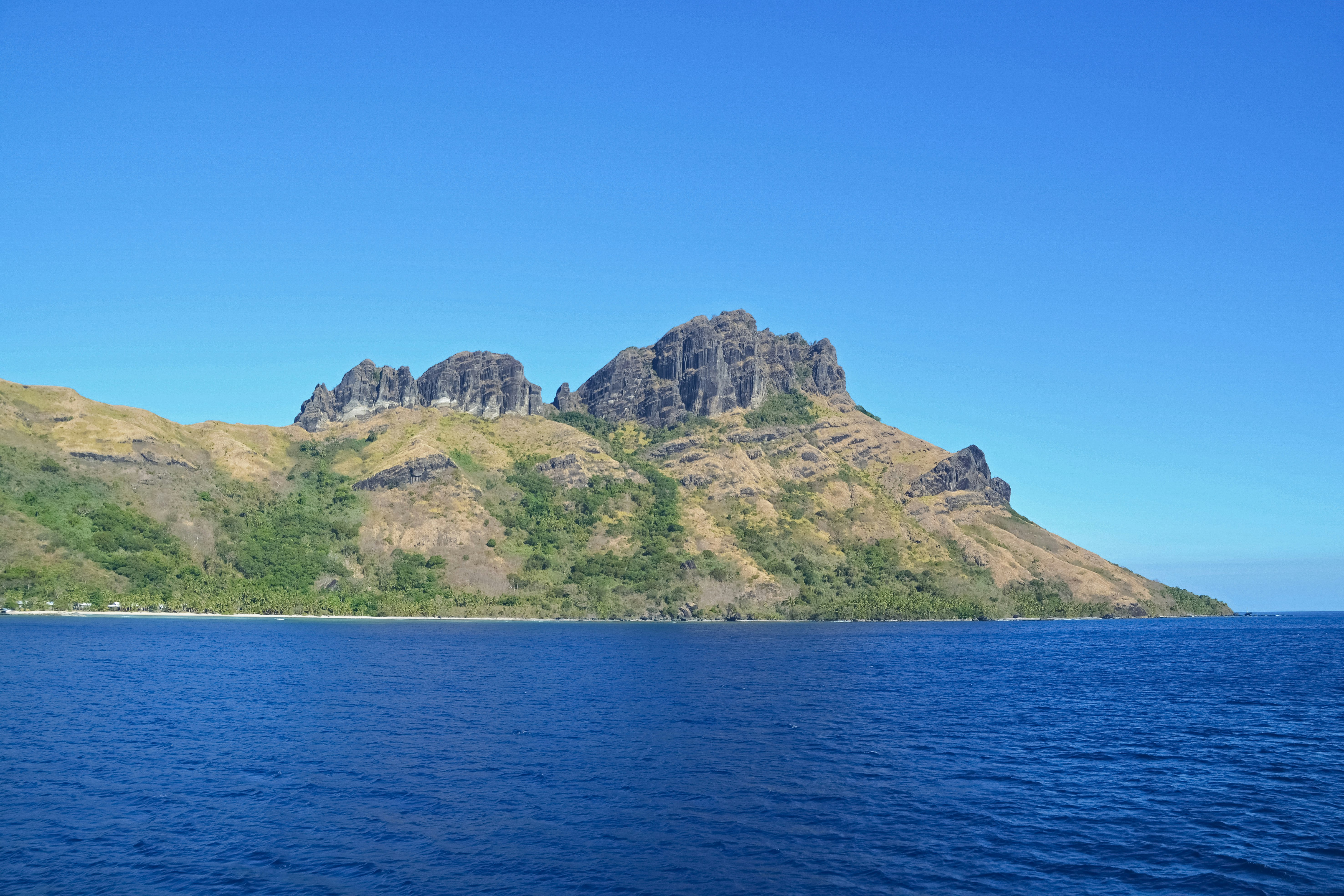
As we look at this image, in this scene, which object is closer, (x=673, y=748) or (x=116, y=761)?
(x=116, y=761)

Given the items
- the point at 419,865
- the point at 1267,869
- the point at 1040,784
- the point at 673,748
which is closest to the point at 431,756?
the point at 673,748

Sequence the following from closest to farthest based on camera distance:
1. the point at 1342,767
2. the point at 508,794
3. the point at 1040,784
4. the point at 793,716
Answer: the point at 508,794, the point at 1040,784, the point at 1342,767, the point at 793,716

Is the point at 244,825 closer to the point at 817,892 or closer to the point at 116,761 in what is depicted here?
the point at 116,761

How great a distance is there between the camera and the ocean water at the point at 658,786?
141 ft

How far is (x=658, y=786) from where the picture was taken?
60.0 metres

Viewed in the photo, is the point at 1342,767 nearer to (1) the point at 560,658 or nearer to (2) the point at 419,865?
(2) the point at 419,865

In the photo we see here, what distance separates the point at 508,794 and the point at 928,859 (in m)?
26.1

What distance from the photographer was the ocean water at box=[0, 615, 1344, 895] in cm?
4306

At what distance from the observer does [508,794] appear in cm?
5697

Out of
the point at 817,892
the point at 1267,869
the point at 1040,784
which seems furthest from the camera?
the point at 1040,784

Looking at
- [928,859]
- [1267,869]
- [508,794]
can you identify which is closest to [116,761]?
[508,794]

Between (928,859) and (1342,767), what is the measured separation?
42.8m

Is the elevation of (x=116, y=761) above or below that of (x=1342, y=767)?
below

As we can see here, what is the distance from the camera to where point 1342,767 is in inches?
2628
